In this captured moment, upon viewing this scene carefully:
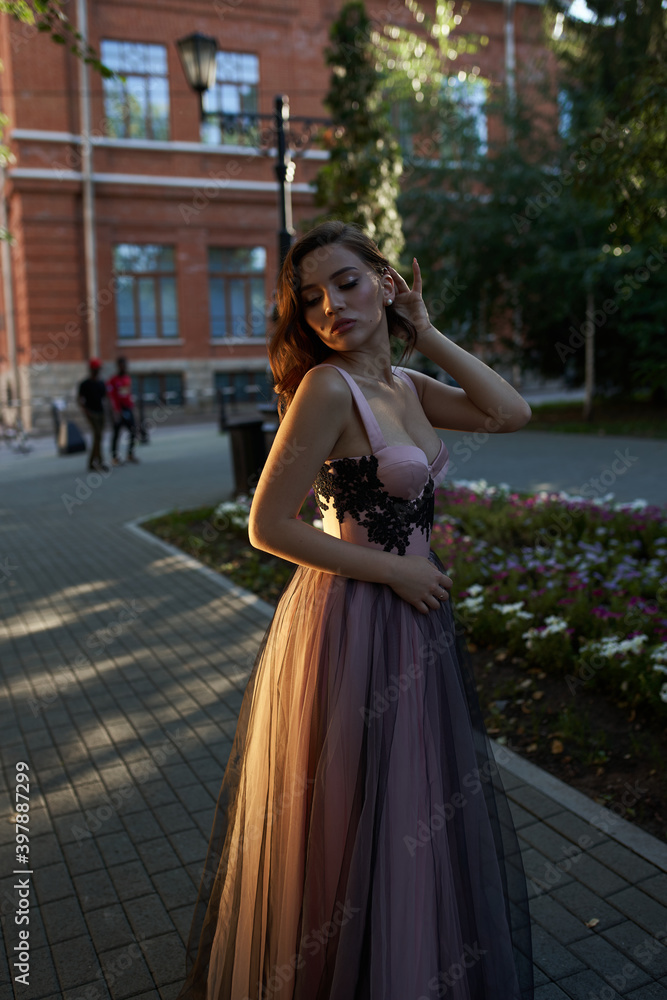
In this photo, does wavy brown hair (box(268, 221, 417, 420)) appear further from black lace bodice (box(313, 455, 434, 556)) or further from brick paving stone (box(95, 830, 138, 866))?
brick paving stone (box(95, 830, 138, 866))

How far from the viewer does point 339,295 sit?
1974 millimetres

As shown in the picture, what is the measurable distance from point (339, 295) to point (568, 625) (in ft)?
11.0

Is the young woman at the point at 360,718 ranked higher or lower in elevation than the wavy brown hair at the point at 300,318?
A: lower

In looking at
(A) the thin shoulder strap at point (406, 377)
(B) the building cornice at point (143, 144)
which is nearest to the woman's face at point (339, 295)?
(A) the thin shoulder strap at point (406, 377)

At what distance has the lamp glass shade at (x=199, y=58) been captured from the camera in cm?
927

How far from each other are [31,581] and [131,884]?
192 inches

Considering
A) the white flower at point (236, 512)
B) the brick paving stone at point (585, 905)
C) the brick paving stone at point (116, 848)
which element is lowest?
the brick paving stone at point (116, 848)

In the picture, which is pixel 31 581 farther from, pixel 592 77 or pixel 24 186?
pixel 24 186

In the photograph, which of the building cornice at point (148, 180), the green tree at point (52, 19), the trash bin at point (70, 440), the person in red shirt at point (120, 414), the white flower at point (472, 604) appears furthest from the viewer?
the building cornice at point (148, 180)

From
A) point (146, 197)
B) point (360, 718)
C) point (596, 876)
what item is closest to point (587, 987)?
point (596, 876)

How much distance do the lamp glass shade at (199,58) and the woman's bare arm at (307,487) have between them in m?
8.70

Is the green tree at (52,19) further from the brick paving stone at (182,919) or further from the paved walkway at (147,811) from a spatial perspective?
the brick paving stone at (182,919)

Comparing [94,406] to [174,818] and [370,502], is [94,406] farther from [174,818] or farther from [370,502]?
[370,502]

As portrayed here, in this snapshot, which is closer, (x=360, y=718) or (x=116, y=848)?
(x=360, y=718)
